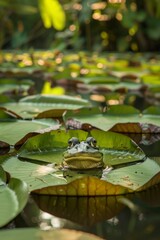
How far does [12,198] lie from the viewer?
0.80m

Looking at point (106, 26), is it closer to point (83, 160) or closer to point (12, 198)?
point (83, 160)

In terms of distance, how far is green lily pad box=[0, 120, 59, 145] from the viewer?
1262mm

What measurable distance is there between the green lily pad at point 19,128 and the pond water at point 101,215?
15.0 inches

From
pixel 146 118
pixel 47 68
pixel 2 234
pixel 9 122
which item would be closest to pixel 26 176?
pixel 2 234

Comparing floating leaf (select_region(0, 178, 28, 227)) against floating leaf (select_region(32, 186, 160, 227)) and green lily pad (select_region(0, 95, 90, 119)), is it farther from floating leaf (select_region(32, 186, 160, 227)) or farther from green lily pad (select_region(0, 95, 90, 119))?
green lily pad (select_region(0, 95, 90, 119))

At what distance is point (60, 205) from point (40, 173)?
5.5 inches

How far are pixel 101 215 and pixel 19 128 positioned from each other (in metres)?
0.59

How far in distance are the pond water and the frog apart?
13 centimetres

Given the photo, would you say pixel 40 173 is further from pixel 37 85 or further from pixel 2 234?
pixel 37 85

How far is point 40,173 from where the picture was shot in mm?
974

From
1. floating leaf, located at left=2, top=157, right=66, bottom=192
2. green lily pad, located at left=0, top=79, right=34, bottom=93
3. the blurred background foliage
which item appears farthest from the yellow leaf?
floating leaf, located at left=2, top=157, right=66, bottom=192

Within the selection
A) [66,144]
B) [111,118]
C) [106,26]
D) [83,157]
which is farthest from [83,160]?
[106,26]

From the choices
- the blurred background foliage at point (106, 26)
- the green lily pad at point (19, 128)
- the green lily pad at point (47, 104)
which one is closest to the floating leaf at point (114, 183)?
the green lily pad at point (19, 128)

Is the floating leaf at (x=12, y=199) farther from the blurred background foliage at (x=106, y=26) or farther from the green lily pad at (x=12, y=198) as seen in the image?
the blurred background foliage at (x=106, y=26)
